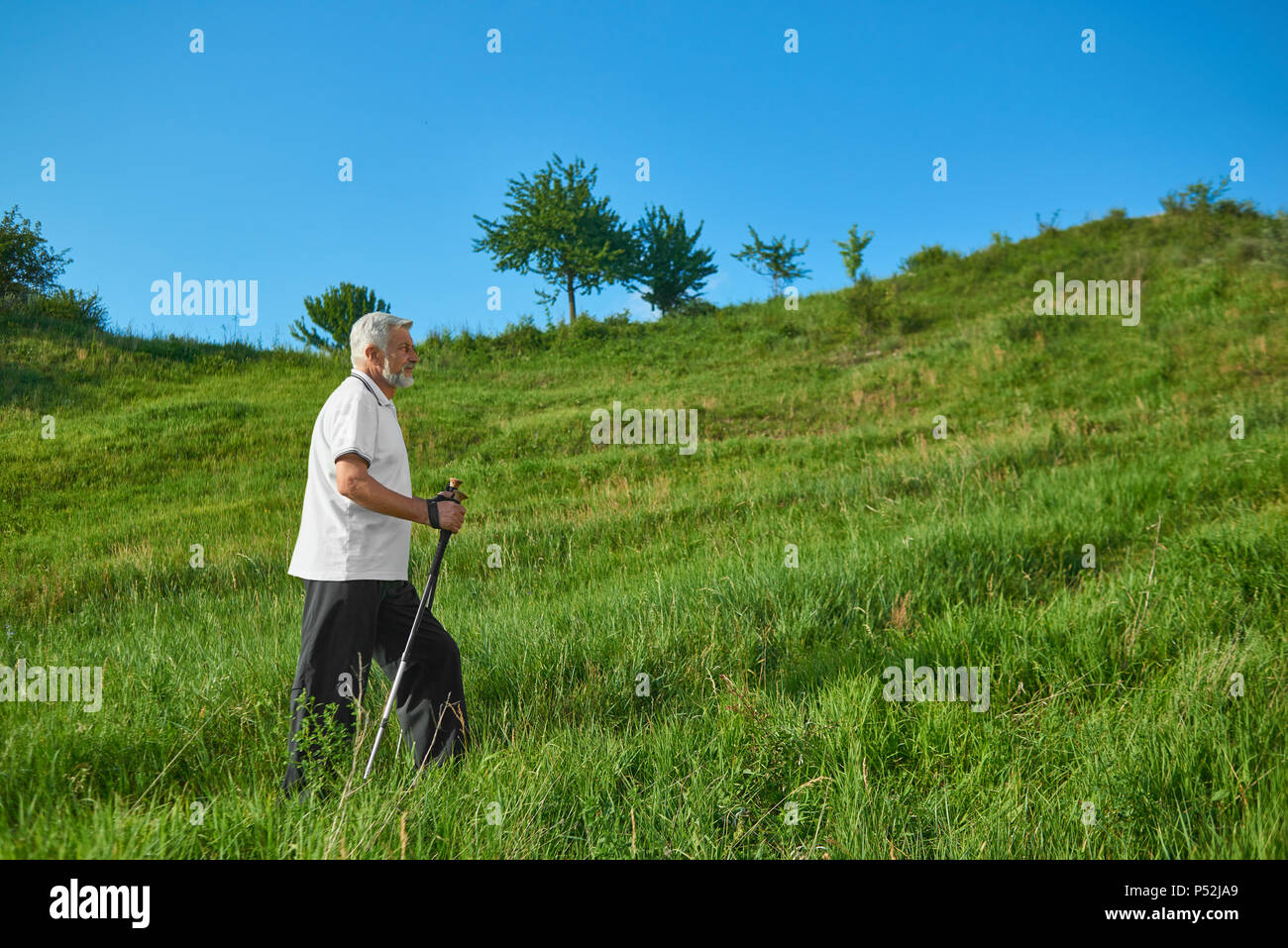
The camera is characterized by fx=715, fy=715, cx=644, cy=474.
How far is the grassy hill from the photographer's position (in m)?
2.89

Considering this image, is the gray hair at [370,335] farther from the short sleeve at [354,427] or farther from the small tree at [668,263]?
the small tree at [668,263]

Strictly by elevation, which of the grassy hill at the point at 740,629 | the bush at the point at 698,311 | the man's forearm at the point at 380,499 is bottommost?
the grassy hill at the point at 740,629

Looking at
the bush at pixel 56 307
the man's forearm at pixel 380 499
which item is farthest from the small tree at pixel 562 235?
the man's forearm at pixel 380 499

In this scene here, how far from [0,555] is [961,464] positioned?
14.3m

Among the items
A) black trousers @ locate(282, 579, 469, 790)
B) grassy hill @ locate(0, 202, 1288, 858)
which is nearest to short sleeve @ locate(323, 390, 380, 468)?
black trousers @ locate(282, 579, 469, 790)

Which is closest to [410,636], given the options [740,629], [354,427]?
[354,427]

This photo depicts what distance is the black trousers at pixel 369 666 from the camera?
3408 mm

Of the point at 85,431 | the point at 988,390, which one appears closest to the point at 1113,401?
the point at 988,390

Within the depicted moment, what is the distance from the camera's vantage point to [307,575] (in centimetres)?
347

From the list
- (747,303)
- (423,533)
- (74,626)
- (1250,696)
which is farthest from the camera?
(747,303)

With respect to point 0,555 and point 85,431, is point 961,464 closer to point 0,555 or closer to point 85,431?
point 0,555

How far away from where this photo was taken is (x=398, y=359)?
3.81m

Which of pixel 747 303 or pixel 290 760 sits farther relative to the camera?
pixel 747 303

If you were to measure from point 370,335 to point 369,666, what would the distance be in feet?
5.58
